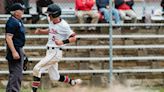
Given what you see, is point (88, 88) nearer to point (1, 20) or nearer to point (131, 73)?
point (131, 73)

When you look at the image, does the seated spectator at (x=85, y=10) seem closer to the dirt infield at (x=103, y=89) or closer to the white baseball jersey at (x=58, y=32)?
the dirt infield at (x=103, y=89)

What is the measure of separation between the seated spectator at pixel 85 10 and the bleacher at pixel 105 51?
0.70ft

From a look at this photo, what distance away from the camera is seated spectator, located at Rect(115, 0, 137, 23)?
15328mm

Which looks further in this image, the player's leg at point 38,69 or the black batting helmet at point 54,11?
the player's leg at point 38,69

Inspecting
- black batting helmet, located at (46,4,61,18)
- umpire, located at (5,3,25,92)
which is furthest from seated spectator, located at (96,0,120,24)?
umpire, located at (5,3,25,92)

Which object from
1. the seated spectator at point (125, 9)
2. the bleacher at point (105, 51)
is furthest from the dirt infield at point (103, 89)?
the seated spectator at point (125, 9)

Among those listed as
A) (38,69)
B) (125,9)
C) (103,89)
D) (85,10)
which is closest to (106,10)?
(85,10)

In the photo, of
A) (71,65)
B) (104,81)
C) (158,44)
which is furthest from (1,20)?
(158,44)

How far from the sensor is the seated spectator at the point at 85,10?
48.9 ft

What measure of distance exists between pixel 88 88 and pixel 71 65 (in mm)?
823

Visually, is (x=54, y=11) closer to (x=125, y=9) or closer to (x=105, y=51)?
(x=105, y=51)

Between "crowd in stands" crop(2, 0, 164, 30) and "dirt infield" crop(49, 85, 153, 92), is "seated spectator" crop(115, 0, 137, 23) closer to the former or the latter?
"crowd in stands" crop(2, 0, 164, 30)

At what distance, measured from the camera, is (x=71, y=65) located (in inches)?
590

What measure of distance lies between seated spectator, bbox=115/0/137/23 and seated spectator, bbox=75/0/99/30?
76 centimetres
